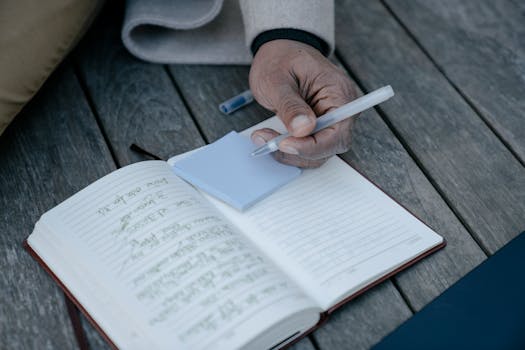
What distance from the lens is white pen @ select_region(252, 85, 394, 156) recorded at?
36.8 inches

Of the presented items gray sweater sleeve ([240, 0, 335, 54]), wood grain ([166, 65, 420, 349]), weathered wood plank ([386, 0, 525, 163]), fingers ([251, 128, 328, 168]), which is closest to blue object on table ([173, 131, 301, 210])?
fingers ([251, 128, 328, 168])

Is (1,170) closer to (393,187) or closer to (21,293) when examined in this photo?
(21,293)

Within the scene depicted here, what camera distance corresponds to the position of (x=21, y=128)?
3.72 ft

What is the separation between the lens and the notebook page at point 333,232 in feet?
2.84

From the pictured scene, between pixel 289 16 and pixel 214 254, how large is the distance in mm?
506

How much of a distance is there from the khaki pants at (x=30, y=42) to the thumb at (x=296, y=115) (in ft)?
1.48

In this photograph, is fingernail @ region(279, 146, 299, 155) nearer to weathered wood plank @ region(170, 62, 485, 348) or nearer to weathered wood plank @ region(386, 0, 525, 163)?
weathered wood plank @ region(170, 62, 485, 348)

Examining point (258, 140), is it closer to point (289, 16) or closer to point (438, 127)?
point (289, 16)

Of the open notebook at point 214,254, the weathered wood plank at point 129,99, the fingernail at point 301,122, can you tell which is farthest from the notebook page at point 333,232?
the weathered wood plank at point 129,99

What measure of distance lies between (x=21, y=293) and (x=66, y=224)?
0.13 meters

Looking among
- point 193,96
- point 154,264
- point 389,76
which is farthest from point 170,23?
point 154,264

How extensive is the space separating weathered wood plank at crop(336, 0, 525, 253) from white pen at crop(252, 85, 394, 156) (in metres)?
0.22

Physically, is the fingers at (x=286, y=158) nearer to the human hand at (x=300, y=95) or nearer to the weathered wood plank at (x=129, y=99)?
the human hand at (x=300, y=95)

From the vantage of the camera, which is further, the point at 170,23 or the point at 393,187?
the point at 170,23
